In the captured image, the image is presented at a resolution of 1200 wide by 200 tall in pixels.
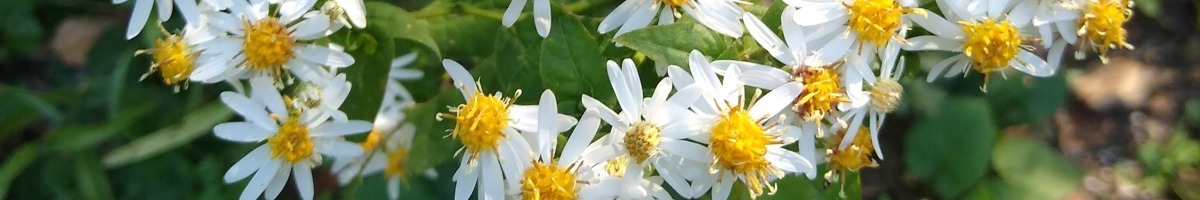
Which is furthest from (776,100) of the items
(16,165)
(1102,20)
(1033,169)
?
(16,165)

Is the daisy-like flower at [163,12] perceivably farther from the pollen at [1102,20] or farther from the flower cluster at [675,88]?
the pollen at [1102,20]

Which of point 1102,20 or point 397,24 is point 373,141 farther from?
point 1102,20

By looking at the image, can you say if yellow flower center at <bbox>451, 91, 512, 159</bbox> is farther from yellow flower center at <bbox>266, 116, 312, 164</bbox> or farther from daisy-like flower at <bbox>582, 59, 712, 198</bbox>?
yellow flower center at <bbox>266, 116, 312, 164</bbox>

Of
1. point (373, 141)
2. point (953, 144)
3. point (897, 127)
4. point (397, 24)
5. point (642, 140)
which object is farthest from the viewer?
point (897, 127)

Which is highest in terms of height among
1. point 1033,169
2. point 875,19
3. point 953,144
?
point 875,19

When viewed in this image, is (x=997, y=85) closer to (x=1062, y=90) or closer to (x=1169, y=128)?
(x=1062, y=90)

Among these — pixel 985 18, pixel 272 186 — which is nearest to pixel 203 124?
pixel 272 186

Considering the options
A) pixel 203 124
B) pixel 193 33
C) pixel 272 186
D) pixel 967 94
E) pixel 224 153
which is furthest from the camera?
pixel 967 94
